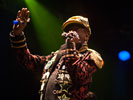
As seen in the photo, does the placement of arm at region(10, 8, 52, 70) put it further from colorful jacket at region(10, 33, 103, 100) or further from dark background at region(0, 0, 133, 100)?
dark background at region(0, 0, 133, 100)

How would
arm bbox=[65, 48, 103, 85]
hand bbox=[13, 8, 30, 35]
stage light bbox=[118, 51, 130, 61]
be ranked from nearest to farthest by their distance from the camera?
arm bbox=[65, 48, 103, 85] < hand bbox=[13, 8, 30, 35] < stage light bbox=[118, 51, 130, 61]

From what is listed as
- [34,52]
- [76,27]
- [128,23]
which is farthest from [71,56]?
[128,23]

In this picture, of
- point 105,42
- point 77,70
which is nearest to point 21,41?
point 77,70

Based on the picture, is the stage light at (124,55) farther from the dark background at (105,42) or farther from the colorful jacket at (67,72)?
the colorful jacket at (67,72)

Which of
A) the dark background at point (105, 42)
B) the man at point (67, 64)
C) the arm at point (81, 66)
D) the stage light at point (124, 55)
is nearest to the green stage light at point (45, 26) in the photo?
the dark background at point (105, 42)

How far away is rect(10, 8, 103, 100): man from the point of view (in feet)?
6.40

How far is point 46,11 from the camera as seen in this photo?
3.65 metres

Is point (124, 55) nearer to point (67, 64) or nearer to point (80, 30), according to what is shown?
point (80, 30)

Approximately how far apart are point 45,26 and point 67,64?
183cm

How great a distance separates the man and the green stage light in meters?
1.25

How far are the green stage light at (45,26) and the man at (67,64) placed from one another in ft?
4.09

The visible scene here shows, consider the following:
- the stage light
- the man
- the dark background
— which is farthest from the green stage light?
the man

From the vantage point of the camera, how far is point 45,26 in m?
3.62

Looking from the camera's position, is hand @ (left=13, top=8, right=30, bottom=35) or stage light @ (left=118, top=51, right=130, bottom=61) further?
stage light @ (left=118, top=51, right=130, bottom=61)
